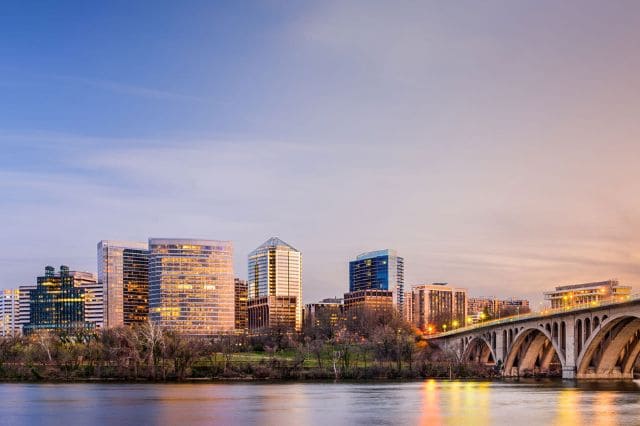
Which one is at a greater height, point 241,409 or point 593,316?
point 593,316

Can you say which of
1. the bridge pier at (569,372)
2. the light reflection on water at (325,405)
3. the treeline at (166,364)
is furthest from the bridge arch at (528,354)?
the light reflection on water at (325,405)

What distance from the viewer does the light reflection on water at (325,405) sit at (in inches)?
2687

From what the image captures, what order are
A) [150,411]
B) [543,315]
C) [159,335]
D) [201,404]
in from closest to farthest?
[150,411], [201,404], [543,315], [159,335]

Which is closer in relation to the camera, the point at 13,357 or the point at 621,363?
the point at 621,363

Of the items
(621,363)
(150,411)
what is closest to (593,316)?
(621,363)

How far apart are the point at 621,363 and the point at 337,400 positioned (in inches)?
1981

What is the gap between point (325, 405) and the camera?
82.9m

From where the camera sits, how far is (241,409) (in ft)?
257

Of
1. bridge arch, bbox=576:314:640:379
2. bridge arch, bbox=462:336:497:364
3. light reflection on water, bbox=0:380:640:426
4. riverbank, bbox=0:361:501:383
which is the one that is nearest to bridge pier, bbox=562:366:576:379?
bridge arch, bbox=576:314:640:379

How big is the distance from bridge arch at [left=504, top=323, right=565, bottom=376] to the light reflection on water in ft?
93.0

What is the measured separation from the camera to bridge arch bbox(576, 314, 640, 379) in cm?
10925

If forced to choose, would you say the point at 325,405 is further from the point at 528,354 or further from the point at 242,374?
the point at 528,354

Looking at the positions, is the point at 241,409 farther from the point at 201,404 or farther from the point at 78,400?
the point at 78,400

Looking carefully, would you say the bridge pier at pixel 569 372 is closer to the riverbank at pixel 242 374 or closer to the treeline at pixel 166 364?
the riverbank at pixel 242 374
